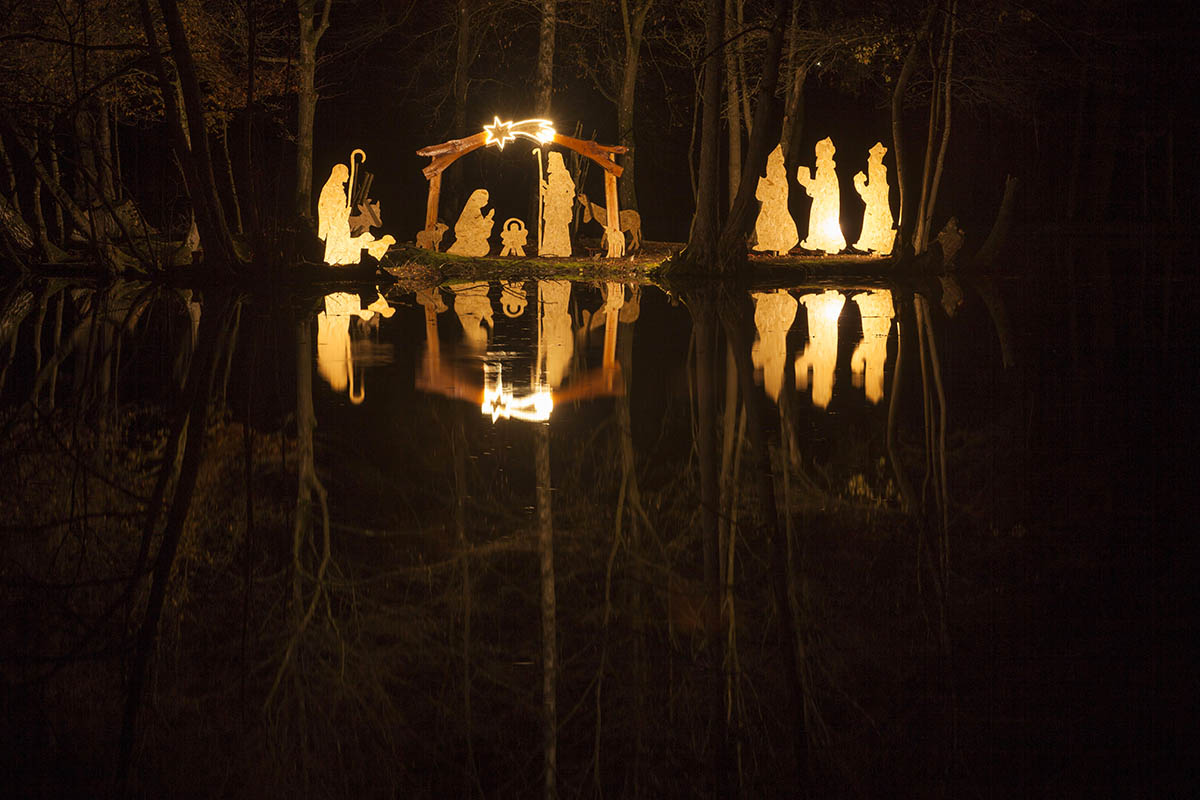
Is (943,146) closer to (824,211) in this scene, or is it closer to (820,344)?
(824,211)

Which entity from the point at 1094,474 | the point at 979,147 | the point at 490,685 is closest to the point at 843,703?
the point at 490,685

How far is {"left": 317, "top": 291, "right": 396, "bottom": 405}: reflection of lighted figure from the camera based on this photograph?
10.7 metres

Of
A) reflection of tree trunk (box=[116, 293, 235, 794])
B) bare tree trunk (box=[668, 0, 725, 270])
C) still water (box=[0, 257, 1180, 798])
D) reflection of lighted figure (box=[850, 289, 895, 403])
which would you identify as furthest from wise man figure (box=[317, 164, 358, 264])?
still water (box=[0, 257, 1180, 798])

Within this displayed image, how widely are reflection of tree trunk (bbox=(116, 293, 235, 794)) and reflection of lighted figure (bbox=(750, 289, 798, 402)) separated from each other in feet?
13.4

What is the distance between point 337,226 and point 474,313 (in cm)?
664

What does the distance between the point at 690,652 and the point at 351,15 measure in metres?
35.9

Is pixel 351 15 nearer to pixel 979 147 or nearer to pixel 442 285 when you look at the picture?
pixel 442 285

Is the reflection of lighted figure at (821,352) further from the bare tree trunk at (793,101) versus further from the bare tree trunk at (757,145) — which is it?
the bare tree trunk at (793,101)

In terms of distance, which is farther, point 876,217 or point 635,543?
point 876,217

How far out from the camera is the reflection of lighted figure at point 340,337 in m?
10.7

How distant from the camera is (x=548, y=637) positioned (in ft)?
15.9

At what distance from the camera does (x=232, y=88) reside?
28.4 m

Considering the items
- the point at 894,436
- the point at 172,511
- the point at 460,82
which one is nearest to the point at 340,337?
the point at 894,436

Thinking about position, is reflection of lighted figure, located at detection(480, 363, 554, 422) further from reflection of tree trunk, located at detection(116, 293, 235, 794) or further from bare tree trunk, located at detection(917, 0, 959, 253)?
bare tree trunk, located at detection(917, 0, 959, 253)
